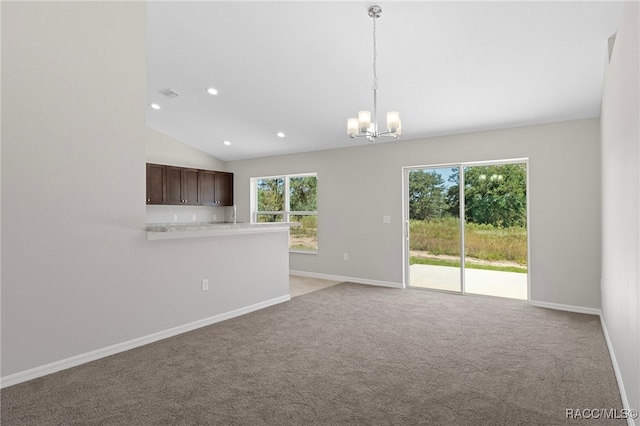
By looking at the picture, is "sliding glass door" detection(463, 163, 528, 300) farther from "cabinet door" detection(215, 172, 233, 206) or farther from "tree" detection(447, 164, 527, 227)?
"cabinet door" detection(215, 172, 233, 206)

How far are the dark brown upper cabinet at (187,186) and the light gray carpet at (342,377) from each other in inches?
145

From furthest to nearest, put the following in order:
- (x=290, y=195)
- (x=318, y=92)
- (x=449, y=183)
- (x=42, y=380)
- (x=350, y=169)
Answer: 1. (x=290, y=195)
2. (x=350, y=169)
3. (x=449, y=183)
4. (x=318, y=92)
5. (x=42, y=380)

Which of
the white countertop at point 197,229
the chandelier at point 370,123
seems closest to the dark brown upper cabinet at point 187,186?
the white countertop at point 197,229

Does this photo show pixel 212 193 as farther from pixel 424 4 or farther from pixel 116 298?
pixel 424 4

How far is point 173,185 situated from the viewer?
272 inches

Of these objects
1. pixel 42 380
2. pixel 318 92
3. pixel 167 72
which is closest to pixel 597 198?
pixel 318 92

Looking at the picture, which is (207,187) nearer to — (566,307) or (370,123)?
(370,123)

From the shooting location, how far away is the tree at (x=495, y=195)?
16.3ft

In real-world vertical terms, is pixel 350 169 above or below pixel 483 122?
below

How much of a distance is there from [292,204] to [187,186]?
6.92 ft

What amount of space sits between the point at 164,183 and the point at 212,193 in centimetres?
110

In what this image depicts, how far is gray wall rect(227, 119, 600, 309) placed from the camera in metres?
4.43

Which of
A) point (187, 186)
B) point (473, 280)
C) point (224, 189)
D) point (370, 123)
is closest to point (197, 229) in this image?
point (370, 123)

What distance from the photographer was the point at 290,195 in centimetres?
744
